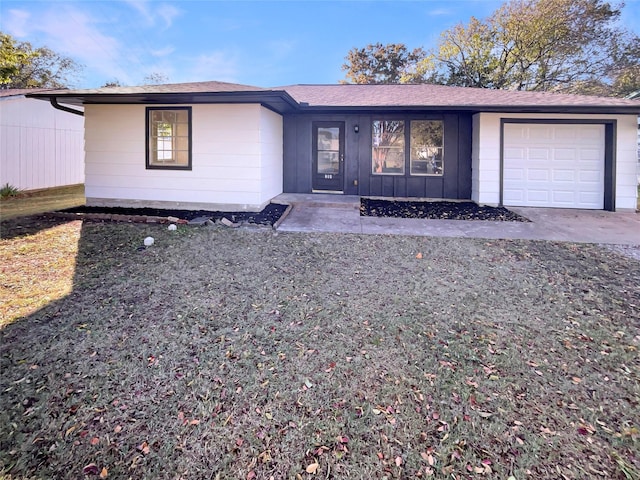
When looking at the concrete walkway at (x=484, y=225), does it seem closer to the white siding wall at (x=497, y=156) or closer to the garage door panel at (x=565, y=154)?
the white siding wall at (x=497, y=156)

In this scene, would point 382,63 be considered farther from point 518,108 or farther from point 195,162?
point 195,162

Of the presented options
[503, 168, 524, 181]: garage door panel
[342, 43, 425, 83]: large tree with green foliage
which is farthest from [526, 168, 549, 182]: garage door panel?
[342, 43, 425, 83]: large tree with green foliage

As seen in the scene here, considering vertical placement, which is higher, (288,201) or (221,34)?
(221,34)

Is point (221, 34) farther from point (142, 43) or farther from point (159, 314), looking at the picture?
point (159, 314)

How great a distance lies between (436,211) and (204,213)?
188 inches

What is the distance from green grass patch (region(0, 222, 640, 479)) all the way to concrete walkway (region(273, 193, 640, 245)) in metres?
1.77

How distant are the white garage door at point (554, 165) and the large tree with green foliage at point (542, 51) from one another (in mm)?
12503

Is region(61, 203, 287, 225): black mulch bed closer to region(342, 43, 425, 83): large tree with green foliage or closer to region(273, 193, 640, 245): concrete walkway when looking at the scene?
region(273, 193, 640, 245): concrete walkway

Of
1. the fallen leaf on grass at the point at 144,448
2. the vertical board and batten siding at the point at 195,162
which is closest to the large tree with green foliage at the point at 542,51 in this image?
the vertical board and batten siding at the point at 195,162

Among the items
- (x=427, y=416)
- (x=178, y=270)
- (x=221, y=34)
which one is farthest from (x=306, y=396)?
(x=221, y=34)

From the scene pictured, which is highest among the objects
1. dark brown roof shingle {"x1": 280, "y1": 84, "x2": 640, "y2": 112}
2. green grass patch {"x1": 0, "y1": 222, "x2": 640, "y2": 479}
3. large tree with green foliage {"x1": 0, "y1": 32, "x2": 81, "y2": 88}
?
large tree with green foliage {"x1": 0, "y1": 32, "x2": 81, "y2": 88}

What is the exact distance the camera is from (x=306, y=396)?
2.28m

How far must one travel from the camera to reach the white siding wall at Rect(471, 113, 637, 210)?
27.7 feet

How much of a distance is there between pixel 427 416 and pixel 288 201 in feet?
22.5
